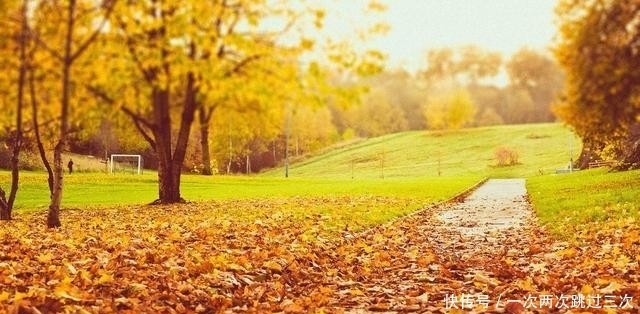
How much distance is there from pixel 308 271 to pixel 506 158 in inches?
2747

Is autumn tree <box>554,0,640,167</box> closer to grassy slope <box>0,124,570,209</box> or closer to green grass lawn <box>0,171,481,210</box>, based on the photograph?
green grass lawn <box>0,171,481,210</box>

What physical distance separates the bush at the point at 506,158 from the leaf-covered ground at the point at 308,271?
6330 cm

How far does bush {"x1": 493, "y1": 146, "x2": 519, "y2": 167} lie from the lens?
7519cm

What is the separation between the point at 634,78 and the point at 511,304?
1327 centimetres

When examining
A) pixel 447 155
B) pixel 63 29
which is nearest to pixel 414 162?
pixel 447 155

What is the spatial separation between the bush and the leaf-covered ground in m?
63.3

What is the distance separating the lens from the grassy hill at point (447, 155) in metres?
73.5

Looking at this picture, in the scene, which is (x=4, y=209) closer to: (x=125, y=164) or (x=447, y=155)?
(x=125, y=164)

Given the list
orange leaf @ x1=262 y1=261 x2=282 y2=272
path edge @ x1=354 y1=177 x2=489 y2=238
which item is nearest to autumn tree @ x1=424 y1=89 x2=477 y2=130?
path edge @ x1=354 y1=177 x2=489 y2=238

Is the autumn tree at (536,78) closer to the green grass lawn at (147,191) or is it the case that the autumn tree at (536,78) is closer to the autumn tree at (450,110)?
the autumn tree at (450,110)

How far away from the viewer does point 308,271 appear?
941 cm

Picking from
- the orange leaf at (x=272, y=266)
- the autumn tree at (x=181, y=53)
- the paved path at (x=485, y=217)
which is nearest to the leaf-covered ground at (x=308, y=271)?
the orange leaf at (x=272, y=266)

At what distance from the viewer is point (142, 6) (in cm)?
801

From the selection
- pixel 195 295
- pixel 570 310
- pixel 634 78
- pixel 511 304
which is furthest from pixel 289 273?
pixel 634 78
